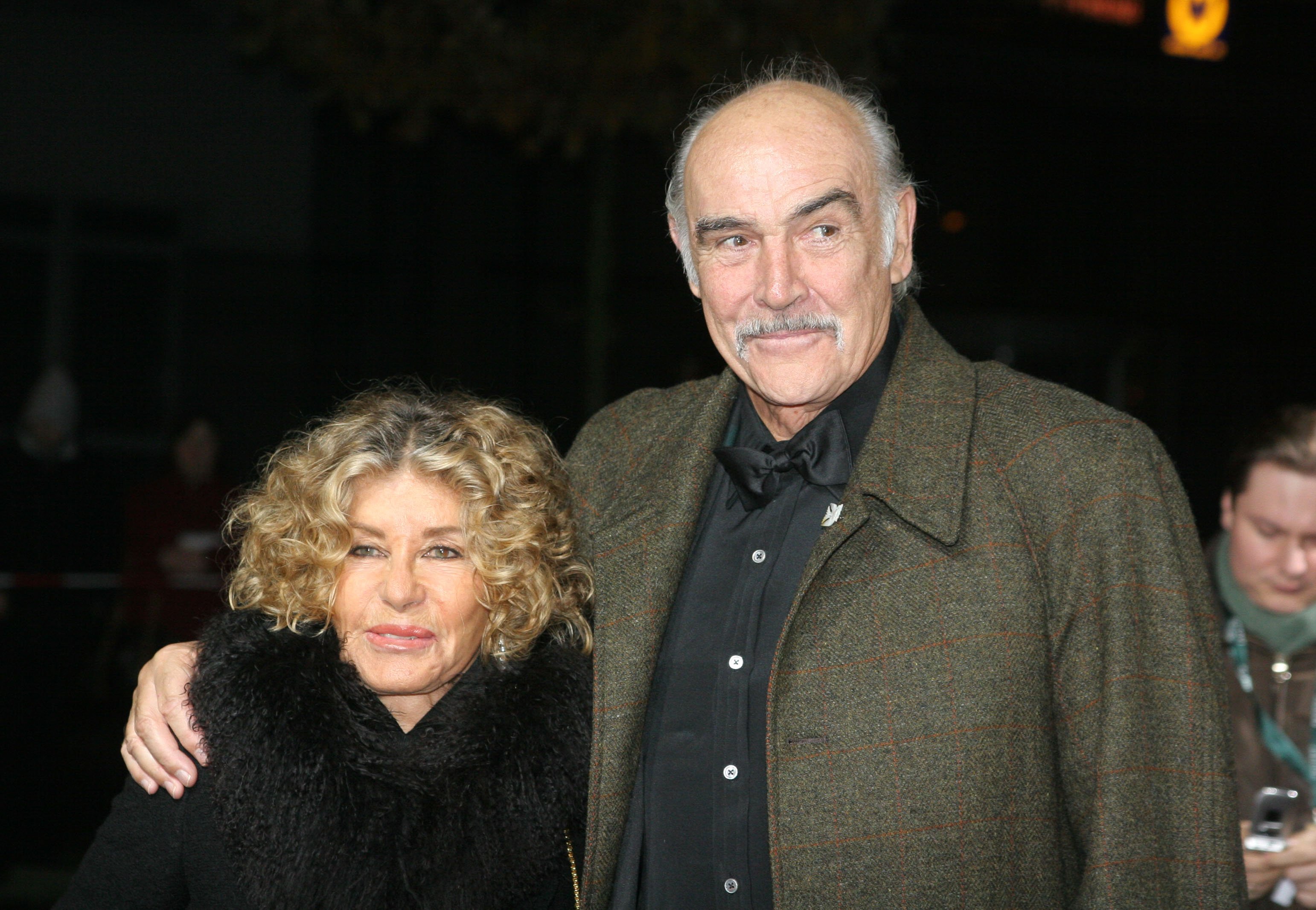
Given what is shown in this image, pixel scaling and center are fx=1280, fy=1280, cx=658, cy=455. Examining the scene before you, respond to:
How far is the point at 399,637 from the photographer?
210cm

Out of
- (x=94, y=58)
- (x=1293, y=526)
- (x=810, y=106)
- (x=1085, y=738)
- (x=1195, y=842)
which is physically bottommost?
(x=1195, y=842)

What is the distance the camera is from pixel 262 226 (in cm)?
743

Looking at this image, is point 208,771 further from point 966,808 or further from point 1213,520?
point 1213,520

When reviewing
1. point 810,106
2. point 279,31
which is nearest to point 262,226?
point 279,31

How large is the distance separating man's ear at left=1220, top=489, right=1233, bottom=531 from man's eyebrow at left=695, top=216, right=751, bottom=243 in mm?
1435

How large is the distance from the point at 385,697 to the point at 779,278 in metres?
0.97

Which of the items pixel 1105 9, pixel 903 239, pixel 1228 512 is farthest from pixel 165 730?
pixel 1105 9

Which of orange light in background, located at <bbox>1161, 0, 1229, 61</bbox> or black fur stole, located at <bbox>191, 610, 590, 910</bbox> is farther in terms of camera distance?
orange light in background, located at <bbox>1161, 0, 1229, 61</bbox>

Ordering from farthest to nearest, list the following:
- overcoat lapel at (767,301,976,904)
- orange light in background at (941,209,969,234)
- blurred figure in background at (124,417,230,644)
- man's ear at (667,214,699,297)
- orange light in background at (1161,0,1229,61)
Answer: orange light in background at (941,209,969,234), orange light in background at (1161,0,1229,61), blurred figure in background at (124,417,230,644), man's ear at (667,214,699,297), overcoat lapel at (767,301,976,904)

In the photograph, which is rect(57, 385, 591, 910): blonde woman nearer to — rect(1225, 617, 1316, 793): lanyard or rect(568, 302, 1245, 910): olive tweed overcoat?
rect(568, 302, 1245, 910): olive tweed overcoat

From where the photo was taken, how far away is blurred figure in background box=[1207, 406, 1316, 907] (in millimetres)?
2420

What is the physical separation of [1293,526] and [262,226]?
20.1 ft

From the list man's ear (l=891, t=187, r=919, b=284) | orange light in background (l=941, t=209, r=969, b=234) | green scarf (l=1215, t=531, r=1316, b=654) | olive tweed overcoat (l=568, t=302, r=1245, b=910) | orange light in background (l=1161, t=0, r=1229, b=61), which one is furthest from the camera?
orange light in background (l=941, t=209, r=969, b=234)

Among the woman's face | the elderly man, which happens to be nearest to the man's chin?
the elderly man
